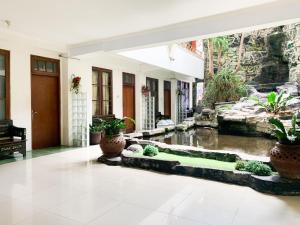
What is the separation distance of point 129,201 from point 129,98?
6960mm

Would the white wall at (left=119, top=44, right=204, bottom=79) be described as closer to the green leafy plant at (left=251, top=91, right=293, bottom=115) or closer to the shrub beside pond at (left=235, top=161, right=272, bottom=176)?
the green leafy plant at (left=251, top=91, right=293, bottom=115)

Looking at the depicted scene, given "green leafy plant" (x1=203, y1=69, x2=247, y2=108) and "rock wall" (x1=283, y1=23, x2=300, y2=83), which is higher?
"rock wall" (x1=283, y1=23, x2=300, y2=83)

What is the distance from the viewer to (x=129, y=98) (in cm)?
962

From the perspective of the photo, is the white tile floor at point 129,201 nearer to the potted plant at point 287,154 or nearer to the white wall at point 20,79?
the potted plant at point 287,154

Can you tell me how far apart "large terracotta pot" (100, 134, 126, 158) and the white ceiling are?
2.33 m

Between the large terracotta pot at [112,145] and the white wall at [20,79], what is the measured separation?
7.69 ft

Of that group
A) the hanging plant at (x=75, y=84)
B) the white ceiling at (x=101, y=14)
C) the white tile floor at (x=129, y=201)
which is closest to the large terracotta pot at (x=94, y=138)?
the hanging plant at (x=75, y=84)

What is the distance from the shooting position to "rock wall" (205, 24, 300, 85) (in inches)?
500

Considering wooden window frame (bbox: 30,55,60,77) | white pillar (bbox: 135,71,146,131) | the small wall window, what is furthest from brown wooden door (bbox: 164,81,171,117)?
the small wall window

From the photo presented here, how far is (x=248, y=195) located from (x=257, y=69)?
13.0 metres

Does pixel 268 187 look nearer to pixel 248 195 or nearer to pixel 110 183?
pixel 248 195

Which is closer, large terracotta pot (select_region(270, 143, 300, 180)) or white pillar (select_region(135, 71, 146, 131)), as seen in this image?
large terracotta pot (select_region(270, 143, 300, 180))

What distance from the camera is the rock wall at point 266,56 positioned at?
41.7ft

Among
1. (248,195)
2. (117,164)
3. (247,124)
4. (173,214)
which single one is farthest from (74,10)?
(247,124)
